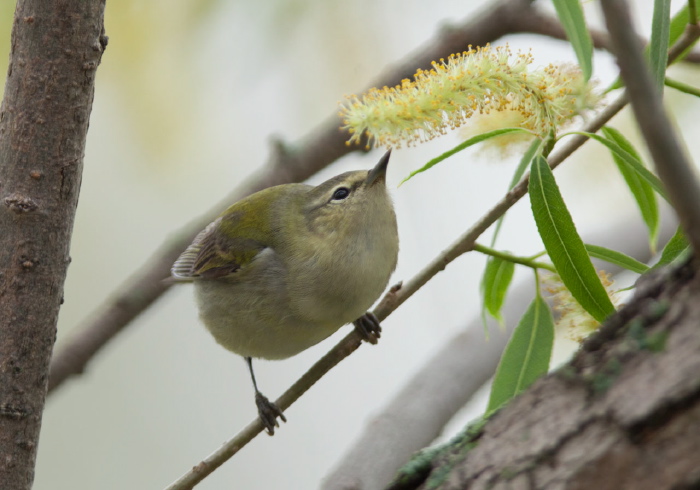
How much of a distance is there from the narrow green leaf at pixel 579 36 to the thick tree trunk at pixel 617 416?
2.01 ft

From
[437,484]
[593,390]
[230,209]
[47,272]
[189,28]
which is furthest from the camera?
[230,209]

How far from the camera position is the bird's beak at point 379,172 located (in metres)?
2.25

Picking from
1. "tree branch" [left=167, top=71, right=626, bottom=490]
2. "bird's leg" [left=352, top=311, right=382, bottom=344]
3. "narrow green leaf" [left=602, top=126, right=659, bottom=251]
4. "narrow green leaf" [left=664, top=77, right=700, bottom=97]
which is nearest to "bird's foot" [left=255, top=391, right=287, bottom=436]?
"bird's leg" [left=352, top=311, right=382, bottom=344]

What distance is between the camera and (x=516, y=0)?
9.09ft

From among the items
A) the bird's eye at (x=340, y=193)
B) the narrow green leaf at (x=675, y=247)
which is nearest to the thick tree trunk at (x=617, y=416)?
the narrow green leaf at (x=675, y=247)

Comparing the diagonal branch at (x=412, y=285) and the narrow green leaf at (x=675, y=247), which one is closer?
the narrow green leaf at (x=675, y=247)

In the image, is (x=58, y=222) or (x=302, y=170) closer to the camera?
(x=58, y=222)

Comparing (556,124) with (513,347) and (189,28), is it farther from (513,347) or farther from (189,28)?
(189,28)

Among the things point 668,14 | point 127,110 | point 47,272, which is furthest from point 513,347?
point 127,110

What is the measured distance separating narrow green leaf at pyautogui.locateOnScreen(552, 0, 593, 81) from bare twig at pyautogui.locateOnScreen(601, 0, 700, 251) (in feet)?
2.57

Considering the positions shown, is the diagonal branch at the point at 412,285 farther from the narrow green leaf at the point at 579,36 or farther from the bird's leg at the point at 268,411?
the bird's leg at the point at 268,411

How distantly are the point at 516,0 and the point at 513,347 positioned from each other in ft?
5.21

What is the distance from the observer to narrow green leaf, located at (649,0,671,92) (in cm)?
121

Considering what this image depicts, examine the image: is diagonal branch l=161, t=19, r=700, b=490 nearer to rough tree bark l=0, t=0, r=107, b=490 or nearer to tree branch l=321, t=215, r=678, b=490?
rough tree bark l=0, t=0, r=107, b=490
